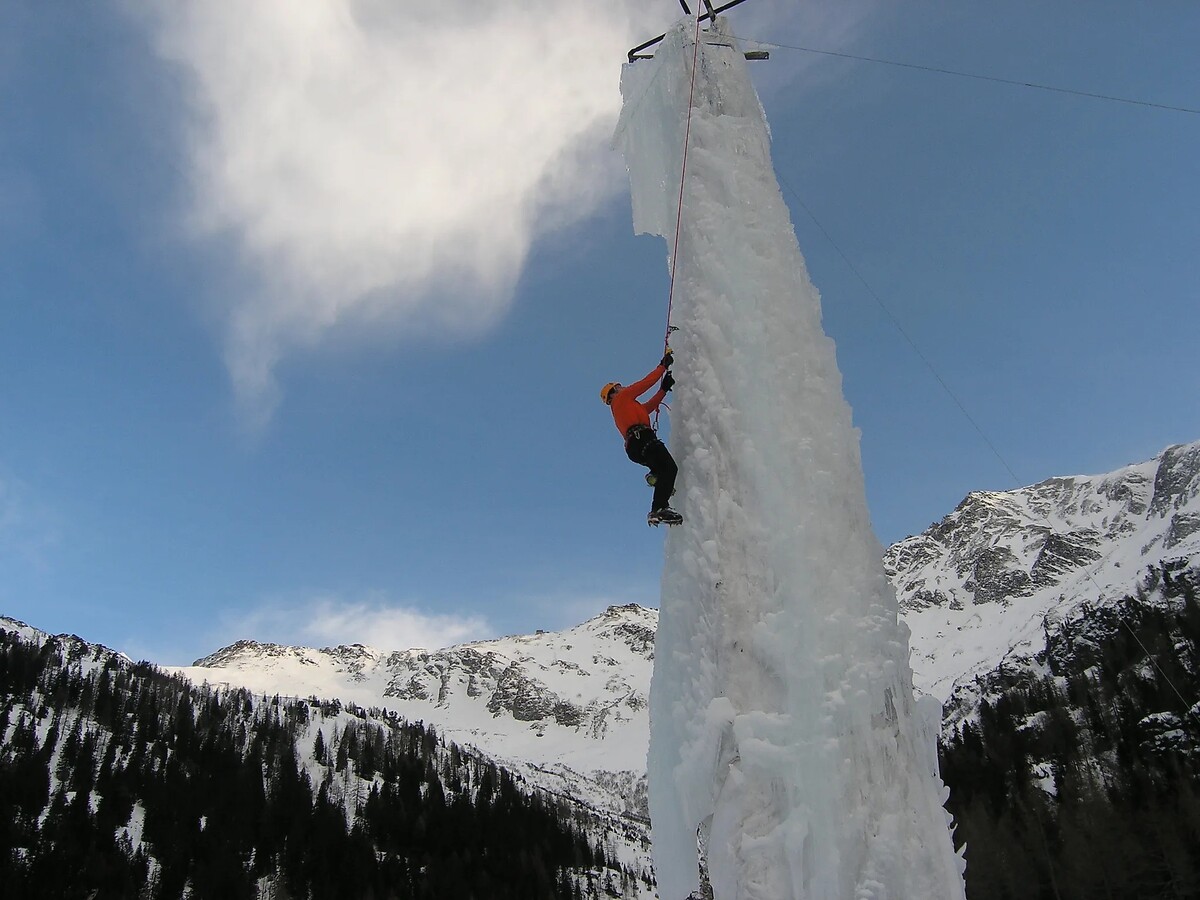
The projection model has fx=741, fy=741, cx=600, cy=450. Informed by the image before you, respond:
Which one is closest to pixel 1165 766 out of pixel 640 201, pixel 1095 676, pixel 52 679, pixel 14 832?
pixel 1095 676

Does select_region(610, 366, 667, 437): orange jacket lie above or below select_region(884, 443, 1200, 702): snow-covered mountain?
below

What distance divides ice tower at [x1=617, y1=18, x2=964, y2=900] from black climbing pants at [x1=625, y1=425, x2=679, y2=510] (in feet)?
0.28

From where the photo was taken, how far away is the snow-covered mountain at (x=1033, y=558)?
11044 centimetres

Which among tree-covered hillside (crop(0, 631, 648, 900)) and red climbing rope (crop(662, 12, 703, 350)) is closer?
red climbing rope (crop(662, 12, 703, 350))

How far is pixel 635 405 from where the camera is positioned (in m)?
4.66

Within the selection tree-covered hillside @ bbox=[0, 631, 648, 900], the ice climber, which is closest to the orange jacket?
the ice climber

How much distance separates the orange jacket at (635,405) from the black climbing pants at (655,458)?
8cm

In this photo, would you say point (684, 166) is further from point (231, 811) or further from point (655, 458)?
point (231, 811)

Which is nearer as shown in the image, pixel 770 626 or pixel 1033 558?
pixel 770 626

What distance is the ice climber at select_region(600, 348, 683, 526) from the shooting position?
4137 millimetres

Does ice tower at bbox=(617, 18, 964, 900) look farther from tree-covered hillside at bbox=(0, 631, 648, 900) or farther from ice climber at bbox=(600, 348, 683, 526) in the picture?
tree-covered hillside at bbox=(0, 631, 648, 900)

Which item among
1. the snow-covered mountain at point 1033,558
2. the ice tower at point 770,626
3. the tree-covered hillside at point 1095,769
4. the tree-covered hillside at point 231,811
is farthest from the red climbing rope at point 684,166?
the snow-covered mountain at point 1033,558

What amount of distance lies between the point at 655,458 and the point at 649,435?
295 millimetres

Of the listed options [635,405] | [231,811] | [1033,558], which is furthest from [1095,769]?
[1033,558]
